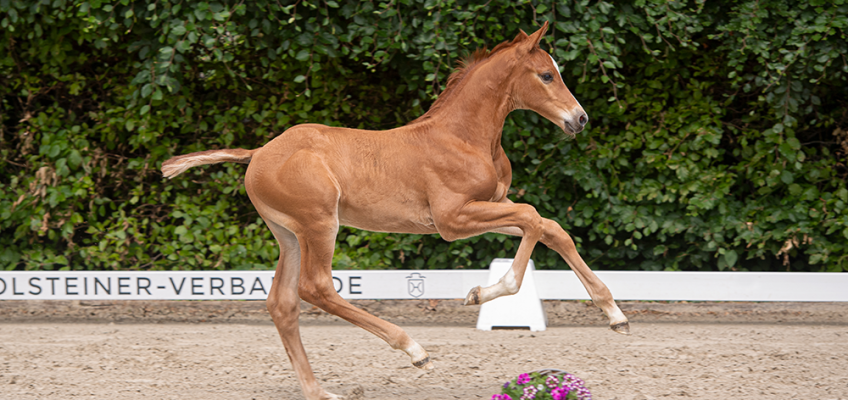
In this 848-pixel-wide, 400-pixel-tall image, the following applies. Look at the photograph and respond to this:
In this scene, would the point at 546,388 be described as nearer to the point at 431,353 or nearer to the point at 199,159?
the point at 431,353

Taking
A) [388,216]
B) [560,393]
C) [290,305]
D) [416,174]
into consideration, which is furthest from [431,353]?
[416,174]

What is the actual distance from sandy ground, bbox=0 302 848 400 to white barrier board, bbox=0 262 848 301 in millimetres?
171

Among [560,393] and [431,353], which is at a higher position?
[560,393]

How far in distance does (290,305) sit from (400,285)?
2.27m

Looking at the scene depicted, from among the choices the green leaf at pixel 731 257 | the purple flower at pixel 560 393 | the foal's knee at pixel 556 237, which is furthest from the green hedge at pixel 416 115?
the purple flower at pixel 560 393

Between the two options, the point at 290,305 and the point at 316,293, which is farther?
the point at 290,305

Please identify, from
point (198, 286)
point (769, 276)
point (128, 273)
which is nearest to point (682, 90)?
point (769, 276)

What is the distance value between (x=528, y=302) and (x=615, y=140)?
66.9 inches

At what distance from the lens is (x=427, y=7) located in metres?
4.90

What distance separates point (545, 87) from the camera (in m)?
3.05

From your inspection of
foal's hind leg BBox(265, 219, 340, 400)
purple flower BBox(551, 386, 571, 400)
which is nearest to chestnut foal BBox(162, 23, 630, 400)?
foal's hind leg BBox(265, 219, 340, 400)

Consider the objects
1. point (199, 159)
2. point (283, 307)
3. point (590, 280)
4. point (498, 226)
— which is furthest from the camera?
point (283, 307)

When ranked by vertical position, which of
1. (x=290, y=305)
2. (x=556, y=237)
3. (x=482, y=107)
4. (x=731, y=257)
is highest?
(x=482, y=107)

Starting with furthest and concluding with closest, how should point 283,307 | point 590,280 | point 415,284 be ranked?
point 415,284, point 283,307, point 590,280
